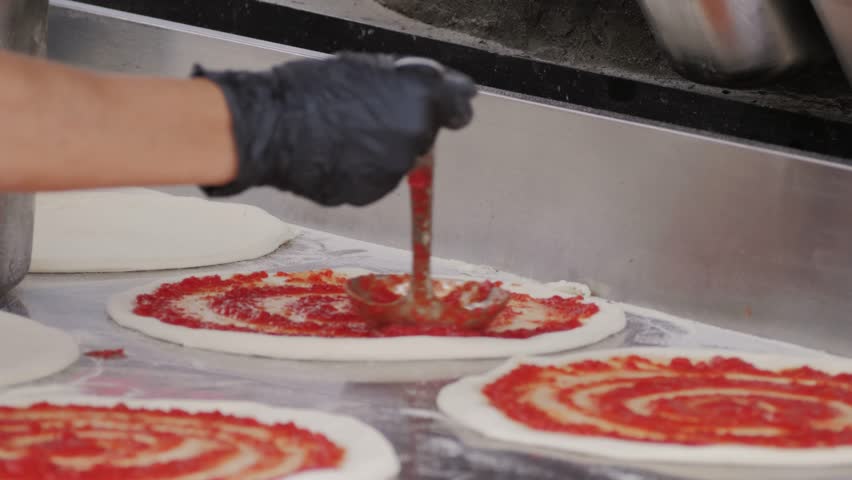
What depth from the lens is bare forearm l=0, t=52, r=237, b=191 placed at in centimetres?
145

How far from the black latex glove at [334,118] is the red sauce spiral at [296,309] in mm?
407

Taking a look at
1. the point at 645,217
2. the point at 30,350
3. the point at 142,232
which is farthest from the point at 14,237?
the point at 645,217

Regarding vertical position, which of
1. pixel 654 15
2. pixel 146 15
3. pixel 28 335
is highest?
pixel 654 15

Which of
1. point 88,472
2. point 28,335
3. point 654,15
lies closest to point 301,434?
point 88,472

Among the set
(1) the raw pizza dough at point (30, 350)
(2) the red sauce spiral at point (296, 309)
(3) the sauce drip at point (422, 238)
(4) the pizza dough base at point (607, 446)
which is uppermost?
(3) the sauce drip at point (422, 238)

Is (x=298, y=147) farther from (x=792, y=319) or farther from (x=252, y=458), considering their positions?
(x=792, y=319)

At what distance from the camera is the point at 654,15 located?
2311 mm

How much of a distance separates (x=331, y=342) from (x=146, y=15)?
4.87 ft

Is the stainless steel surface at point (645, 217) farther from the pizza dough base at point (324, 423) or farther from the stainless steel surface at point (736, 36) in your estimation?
the pizza dough base at point (324, 423)

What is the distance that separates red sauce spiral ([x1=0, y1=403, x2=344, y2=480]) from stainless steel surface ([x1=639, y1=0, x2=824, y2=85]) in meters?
1.03

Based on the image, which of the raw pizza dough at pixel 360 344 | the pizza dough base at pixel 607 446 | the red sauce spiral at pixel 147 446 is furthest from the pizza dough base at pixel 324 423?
the raw pizza dough at pixel 360 344

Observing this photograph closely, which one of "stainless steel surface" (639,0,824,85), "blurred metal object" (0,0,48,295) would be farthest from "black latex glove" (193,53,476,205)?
"stainless steel surface" (639,0,824,85)

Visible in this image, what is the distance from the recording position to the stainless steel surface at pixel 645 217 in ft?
6.70

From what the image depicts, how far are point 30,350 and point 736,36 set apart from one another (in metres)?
Result: 1.17
